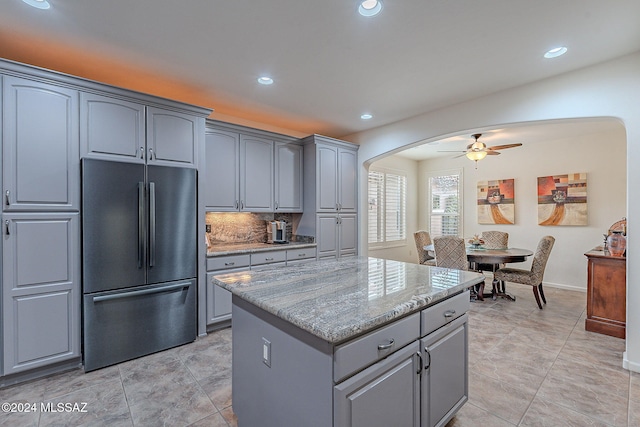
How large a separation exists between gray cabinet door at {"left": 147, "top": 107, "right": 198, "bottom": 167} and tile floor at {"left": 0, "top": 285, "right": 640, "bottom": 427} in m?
1.94

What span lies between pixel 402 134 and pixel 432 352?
3326 millimetres

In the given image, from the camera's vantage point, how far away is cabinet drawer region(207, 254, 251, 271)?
3.26 metres

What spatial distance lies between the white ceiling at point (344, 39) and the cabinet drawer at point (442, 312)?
192 centimetres

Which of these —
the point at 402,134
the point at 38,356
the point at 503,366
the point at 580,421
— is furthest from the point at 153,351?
the point at 402,134

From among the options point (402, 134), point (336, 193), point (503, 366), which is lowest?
point (503, 366)

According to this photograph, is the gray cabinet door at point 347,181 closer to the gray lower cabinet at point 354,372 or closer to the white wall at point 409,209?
the white wall at point 409,209

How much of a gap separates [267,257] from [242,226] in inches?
31.9

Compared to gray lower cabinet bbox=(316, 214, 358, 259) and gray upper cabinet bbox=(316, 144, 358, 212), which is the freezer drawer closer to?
gray lower cabinet bbox=(316, 214, 358, 259)

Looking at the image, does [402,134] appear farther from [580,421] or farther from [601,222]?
[601,222]

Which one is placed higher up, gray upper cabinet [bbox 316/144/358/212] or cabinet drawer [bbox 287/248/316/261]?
gray upper cabinet [bbox 316/144/358/212]

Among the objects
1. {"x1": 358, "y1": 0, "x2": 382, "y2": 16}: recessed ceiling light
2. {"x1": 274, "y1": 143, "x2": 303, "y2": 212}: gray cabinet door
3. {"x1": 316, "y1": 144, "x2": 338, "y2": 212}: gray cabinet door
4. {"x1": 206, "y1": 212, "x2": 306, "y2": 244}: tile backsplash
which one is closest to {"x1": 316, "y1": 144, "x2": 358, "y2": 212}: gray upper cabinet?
{"x1": 316, "y1": 144, "x2": 338, "y2": 212}: gray cabinet door

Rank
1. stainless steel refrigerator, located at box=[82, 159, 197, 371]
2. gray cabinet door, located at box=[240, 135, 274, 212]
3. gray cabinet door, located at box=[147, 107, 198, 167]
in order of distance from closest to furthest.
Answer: stainless steel refrigerator, located at box=[82, 159, 197, 371]
gray cabinet door, located at box=[147, 107, 198, 167]
gray cabinet door, located at box=[240, 135, 274, 212]

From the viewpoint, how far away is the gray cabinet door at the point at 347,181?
464 centimetres

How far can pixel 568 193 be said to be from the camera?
524 cm
